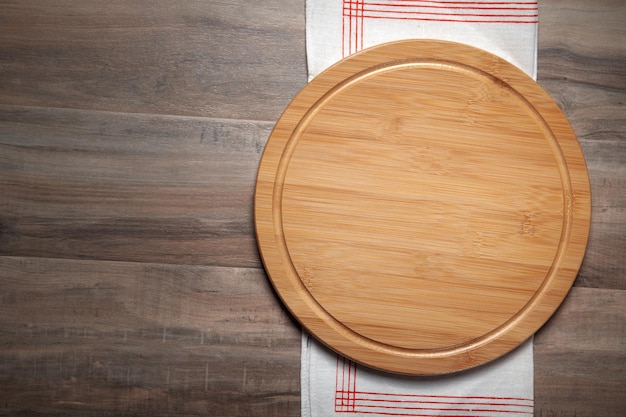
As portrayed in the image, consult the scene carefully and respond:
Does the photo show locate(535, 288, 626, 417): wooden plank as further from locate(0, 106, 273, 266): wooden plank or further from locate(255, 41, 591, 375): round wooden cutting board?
locate(0, 106, 273, 266): wooden plank

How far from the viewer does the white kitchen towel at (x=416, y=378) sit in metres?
0.94

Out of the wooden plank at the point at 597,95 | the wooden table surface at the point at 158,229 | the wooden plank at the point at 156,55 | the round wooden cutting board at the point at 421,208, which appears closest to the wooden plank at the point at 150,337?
the wooden table surface at the point at 158,229

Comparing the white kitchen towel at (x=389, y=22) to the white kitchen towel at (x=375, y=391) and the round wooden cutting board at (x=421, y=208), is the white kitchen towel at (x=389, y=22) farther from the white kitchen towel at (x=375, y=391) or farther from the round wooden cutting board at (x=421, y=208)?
the white kitchen towel at (x=375, y=391)

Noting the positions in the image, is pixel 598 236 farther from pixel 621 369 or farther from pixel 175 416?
pixel 175 416

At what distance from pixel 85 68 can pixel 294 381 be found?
67cm

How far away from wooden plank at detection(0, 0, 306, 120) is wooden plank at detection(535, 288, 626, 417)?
644 mm

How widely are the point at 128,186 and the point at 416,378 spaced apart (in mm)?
610

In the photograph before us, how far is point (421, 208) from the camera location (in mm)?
918

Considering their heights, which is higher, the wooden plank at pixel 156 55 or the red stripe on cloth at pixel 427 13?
the red stripe on cloth at pixel 427 13

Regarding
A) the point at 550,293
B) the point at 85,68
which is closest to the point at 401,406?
the point at 550,293

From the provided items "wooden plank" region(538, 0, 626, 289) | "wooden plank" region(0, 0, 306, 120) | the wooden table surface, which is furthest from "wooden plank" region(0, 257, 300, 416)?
"wooden plank" region(538, 0, 626, 289)

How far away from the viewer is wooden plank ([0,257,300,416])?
949 millimetres

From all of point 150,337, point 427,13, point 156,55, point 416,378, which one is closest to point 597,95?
point 427,13

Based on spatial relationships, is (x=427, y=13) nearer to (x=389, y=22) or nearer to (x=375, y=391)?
(x=389, y=22)
